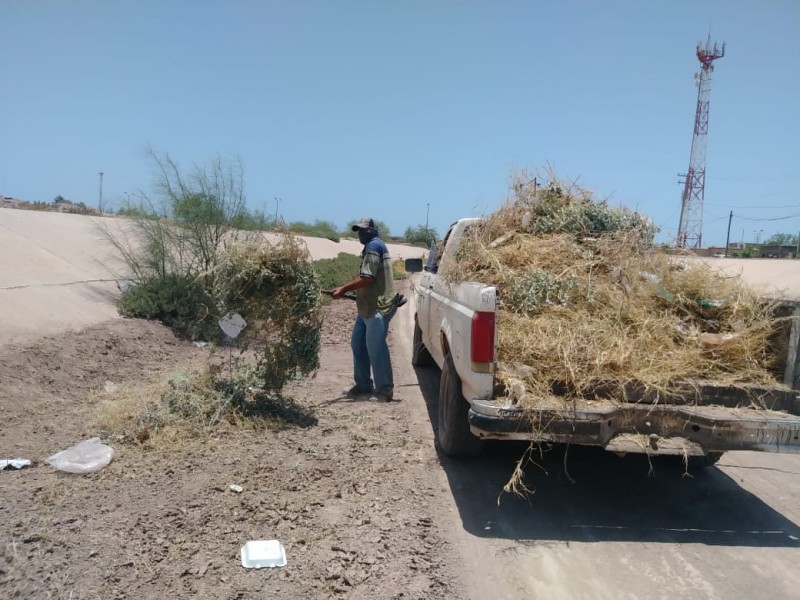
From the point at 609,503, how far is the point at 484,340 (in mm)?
1739

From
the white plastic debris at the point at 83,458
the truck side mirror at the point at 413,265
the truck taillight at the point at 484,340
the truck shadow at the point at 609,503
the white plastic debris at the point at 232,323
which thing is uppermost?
the truck side mirror at the point at 413,265

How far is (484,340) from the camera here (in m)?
4.01

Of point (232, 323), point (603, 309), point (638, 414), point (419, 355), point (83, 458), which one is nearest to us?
point (638, 414)

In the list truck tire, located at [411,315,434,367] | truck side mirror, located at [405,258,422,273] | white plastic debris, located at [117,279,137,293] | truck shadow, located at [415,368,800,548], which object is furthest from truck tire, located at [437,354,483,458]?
white plastic debris, located at [117,279,137,293]

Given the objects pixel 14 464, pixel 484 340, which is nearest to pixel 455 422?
pixel 484 340

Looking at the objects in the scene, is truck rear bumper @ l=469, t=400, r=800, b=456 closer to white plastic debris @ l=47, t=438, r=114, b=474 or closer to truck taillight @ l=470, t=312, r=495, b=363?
truck taillight @ l=470, t=312, r=495, b=363

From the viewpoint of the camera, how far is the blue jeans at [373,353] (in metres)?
6.90

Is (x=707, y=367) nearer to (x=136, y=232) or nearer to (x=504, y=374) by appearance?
(x=504, y=374)

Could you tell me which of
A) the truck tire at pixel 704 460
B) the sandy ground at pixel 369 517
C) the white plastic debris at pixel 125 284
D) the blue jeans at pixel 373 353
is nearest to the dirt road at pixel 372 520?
the sandy ground at pixel 369 517

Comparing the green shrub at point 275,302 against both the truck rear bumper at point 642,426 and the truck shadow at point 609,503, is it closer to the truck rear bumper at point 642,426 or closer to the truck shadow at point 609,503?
the truck shadow at point 609,503

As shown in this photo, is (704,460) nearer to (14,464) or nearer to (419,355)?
(419,355)

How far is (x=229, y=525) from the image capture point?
382 cm

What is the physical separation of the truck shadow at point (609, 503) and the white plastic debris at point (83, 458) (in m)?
2.73

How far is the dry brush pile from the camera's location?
408cm
